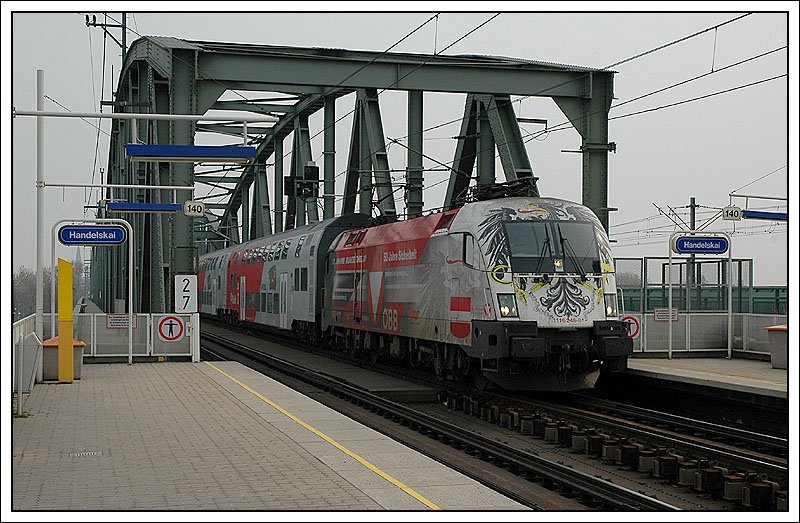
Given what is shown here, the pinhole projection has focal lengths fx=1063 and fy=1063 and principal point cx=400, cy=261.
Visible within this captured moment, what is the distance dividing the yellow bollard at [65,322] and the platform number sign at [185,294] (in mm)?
4701

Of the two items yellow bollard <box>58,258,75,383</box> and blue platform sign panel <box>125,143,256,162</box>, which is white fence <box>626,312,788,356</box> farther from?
yellow bollard <box>58,258,75,383</box>

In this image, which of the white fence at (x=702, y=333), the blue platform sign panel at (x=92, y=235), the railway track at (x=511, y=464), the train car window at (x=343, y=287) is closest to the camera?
the railway track at (x=511, y=464)

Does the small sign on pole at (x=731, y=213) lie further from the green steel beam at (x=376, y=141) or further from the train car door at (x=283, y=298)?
the train car door at (x=283, y=298)

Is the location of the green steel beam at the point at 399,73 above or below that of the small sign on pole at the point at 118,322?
above

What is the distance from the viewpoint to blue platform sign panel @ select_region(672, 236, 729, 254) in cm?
2250

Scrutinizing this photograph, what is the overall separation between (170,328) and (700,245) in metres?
12.0

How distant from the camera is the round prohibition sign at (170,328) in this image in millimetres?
24375

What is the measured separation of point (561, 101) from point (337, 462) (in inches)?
688

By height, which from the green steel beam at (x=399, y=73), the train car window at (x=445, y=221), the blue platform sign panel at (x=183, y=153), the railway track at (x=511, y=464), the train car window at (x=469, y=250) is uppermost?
the green steel beam at (x=399, y=73)

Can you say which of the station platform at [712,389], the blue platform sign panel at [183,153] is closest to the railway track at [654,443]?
the station platform at [712,389]

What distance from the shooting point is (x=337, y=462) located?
10.6 metres

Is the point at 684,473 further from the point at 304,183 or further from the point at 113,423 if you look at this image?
the point at 304,183

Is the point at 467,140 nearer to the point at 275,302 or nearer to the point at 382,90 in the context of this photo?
the point at 382,90

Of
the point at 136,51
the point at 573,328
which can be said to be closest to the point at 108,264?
the point at 136,51
